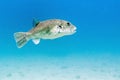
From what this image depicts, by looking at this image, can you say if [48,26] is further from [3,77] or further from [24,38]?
[3,77]

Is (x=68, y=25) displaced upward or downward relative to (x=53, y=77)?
downward

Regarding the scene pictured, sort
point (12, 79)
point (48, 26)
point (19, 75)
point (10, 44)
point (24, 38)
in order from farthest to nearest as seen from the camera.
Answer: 1. point (10, 44)
2. point (19, 75)
3. point (12, 79)
4. point (24, 38)
5. point (48, 26)

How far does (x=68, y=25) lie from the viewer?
314 centimetres

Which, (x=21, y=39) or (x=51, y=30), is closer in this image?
(x=51, y=30)

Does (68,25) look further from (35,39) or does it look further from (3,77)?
(3,77)

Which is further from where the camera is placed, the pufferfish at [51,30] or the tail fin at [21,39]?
the tail fin at [21,39]

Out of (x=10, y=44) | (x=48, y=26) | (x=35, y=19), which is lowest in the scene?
(x=48, y=26)

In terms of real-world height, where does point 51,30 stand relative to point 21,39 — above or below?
below

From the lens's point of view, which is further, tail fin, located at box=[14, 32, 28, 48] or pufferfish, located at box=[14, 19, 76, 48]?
tail fin, located at box=[14, 32, 28, 48]

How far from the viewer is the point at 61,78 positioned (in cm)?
1939

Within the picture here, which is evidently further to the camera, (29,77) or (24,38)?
(29,77)

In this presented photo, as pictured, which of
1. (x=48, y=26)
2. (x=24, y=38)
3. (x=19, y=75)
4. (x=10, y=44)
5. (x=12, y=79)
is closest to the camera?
(x=48, y=26)

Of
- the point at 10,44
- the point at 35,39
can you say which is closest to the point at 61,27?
the point at 35,39

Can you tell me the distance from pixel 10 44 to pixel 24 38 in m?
57.9
